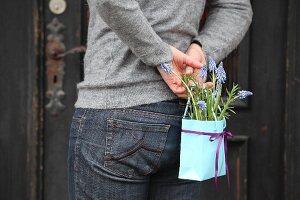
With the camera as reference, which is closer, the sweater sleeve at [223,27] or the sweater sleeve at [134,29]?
the sweater sleeve at [134,29]

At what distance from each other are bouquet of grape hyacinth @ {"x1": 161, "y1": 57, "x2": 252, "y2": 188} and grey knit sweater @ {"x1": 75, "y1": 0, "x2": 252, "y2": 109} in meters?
0.05

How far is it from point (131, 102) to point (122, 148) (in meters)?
0.09

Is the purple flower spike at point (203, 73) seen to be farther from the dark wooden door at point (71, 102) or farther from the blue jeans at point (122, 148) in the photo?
the dark wooden door at point (71, 102)

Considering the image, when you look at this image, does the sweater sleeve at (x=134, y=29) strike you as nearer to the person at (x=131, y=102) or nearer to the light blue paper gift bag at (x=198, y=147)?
the person at (x=131, y=102)

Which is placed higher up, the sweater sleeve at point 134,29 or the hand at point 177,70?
the sweater sleeve at point 134,29

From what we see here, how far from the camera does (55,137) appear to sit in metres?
2.21

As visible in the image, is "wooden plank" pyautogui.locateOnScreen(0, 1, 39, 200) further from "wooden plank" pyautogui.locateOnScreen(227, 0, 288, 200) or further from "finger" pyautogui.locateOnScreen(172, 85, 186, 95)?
"finger" pyautogui.locateOnScreen(172, 85, 186, 95)

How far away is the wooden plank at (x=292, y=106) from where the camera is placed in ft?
6.75

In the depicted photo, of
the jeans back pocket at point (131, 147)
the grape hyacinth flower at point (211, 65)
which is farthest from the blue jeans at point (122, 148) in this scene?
the grape hyacinth flower at point (211, 65)

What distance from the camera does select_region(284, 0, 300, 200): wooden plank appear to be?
206 centimetres

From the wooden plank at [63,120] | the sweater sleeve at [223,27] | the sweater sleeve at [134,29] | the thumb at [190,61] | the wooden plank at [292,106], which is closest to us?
the sweater sleeve at [134,29]

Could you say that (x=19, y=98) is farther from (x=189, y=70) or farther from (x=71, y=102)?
(x=189, y=70)

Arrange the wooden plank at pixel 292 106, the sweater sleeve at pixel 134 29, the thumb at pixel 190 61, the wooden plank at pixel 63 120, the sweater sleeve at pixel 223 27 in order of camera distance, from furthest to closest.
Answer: the wooden plank at pixel 63 120, the wooden plank at pixel 292 106, the sweater sleeve at pixel 223 27, the thumb at pixel 190 61, the sweater sleeve at pixel 134 29

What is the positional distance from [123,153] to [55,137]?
1.16 metres
